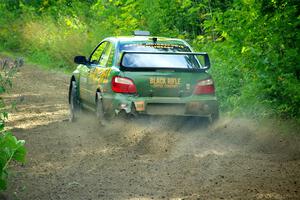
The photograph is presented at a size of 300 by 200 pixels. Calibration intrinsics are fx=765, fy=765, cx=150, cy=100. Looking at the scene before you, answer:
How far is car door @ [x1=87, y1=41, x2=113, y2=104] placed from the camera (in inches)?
475

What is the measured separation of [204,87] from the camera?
37.8 ft

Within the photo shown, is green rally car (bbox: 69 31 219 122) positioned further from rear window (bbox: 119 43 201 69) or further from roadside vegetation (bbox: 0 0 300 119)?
roadside vegetation (bbox: 0 0 300 119)

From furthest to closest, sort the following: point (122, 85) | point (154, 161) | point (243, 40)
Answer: point (243, 40) < point (122, 85) < point (154, 161)

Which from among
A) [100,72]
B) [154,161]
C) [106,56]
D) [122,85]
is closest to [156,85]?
[122,85]

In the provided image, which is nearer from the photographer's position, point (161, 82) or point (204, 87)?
point (161, 82)

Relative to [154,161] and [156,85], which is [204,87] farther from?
[154,161]

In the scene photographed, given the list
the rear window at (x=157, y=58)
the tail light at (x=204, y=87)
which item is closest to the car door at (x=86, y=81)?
the rear window at (x=157, y=58)

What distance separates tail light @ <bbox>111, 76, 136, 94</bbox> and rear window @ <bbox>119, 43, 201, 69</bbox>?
237 mm

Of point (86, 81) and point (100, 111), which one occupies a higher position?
point (86, 81)

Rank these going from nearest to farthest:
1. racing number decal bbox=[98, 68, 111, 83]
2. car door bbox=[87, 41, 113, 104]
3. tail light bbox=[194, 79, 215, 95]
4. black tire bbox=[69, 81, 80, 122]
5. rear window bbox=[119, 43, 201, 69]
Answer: tail light bbox=[194, 79, 215, 95]
rear window bbox=[119, 43, 201, 69]
racing number decal bbox=[98, 68, 111, 83]
car door bbox=[87, 41, 113, 104]
black tire bbox=[69, 81, 80, 122]

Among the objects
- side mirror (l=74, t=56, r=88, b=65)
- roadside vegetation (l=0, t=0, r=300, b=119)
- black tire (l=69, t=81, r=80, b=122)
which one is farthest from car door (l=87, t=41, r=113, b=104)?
roadside vegetation (l=0, t=0, r=300, b=119)

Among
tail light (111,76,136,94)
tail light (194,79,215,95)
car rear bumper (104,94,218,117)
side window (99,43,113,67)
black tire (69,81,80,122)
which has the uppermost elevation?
side window (99,43,113,67)

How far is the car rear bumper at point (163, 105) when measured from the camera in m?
11.3

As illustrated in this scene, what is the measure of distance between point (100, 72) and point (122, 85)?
3.51ft
